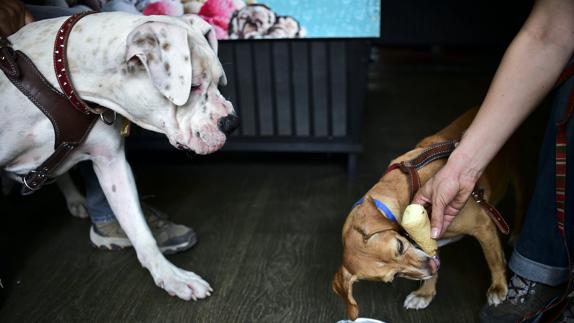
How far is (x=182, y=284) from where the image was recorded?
153cm

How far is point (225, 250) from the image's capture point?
1804 mm

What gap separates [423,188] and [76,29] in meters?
0.99

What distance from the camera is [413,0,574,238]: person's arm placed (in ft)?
3.44

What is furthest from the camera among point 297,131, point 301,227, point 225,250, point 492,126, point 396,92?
point 396,92

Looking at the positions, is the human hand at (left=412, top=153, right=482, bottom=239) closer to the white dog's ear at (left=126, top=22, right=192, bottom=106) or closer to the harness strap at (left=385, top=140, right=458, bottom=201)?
the harness strap at (left=385, top=140, right=458, bottom=201)

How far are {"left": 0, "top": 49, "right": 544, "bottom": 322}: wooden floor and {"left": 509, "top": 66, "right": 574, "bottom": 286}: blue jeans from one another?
0.25 meters

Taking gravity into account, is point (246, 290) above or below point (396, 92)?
above

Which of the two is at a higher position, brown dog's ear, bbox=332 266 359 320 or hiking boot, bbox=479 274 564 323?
brown dog's ear, bbox=332 266 359 320

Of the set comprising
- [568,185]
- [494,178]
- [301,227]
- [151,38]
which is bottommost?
[301,227]

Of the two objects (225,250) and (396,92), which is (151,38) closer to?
(225,250)

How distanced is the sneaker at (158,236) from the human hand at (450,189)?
952 millimetres

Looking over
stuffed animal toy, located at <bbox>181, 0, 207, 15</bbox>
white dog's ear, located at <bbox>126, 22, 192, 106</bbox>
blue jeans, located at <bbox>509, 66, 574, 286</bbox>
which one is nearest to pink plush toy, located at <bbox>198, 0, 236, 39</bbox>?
stuffed animal toy, located at <bbox>181, 0, 207, 15</bbox>

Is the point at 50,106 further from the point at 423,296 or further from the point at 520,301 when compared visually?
the point at 520,301

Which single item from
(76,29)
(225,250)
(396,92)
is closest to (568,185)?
(225,250)
